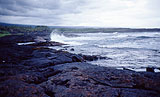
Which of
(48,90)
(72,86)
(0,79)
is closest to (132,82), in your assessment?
(72,86)

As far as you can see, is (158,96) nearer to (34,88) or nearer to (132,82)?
(132,82)

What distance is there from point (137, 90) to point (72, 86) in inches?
72.6

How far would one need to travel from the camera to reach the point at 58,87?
3264mm

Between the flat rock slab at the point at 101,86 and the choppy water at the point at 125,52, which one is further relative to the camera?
the choppy water at the point at 125,52

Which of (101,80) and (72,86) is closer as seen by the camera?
(72,86)

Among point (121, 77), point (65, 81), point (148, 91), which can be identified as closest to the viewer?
point (148, 91)

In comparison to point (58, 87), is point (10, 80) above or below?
above

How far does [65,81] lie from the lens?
3613 millimetres

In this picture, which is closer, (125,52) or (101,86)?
(101,86)

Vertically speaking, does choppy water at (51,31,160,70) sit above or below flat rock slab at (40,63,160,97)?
below

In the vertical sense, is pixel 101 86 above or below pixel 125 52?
above

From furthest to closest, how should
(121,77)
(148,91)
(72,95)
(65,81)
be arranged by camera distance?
(121,77), (65,81), (148,91), (72,95)

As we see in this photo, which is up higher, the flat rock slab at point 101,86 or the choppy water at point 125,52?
the flat rock slab at point 101,86

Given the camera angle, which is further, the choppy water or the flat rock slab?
the choppy water
